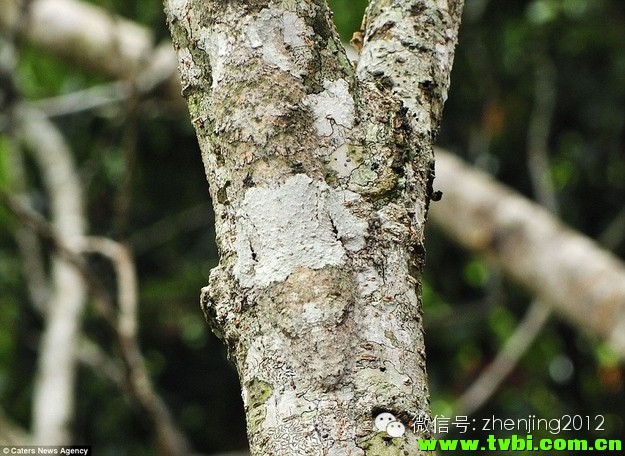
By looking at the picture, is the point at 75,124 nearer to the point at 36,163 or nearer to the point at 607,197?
the point at 36,163

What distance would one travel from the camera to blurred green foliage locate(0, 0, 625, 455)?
12.3 ft

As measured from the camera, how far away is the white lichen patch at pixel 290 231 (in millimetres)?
809

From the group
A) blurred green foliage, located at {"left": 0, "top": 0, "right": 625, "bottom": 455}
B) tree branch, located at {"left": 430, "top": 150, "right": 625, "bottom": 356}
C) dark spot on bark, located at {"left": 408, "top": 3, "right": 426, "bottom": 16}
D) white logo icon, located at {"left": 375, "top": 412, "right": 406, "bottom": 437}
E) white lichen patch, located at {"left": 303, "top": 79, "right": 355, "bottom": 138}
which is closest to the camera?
white logo icon, located at {"left": 375, "top": 412, "right": 406, "bottom": 437}

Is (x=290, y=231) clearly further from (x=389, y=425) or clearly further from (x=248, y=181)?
(x=389, y=425)

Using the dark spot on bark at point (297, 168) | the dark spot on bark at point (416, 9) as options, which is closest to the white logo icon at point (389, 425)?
the dark spot on bark at point (297, 168)

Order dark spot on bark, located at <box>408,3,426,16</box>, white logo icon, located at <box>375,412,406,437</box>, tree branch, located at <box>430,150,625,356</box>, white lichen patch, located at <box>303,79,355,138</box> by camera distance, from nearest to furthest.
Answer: white logo icon, located at <box>375,412,406,437</box>
white lichen patch, located at <box>303,79,355,138</box>
dark spot on bark, located at <box>408,3,426,16</box>
tree branch, located at <box>430,150,625,356</box>

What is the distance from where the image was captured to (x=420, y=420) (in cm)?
77

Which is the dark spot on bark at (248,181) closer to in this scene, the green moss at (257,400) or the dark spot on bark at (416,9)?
the green moss at (257,400)

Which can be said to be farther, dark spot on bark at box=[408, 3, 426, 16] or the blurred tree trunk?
dark spot on bark at box=[408, 3, 426, 16]

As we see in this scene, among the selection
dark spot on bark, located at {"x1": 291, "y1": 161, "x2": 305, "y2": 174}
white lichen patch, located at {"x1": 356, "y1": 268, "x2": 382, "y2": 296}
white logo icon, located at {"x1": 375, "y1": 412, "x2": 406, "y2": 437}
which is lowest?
white logo icon, located at {"x1": 375, "y1": 412, "x2": 406, "y2": 437}

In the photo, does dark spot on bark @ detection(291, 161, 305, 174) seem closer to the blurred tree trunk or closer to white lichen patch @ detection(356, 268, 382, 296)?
the blurred tree trunk

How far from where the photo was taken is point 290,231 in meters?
0.82

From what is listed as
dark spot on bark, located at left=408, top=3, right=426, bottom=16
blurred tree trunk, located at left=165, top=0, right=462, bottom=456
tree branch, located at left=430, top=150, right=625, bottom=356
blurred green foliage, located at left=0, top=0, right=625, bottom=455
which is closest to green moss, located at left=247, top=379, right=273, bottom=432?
blurred tree trunk, located at left=165, top=0, right=462, bottom=456

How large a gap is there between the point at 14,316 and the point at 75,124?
0.96 meters
